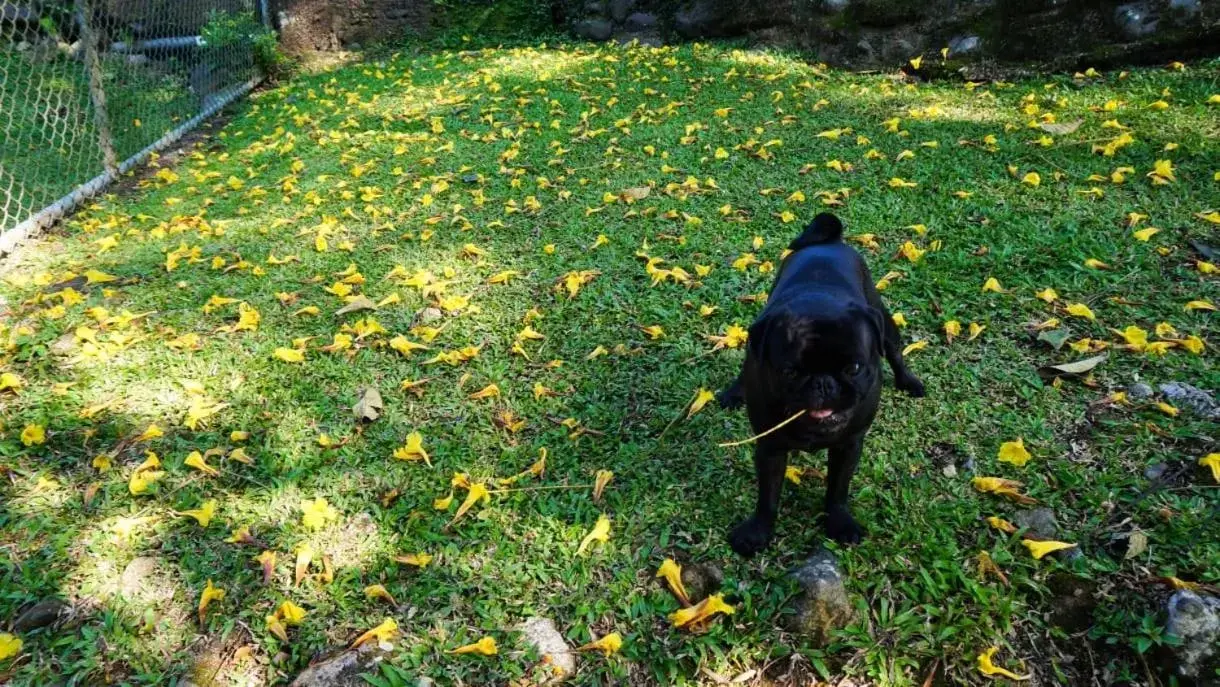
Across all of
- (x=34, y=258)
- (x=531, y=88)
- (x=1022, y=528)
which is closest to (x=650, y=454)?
(x=1022, y=528)

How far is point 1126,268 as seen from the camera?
3811 millimetres

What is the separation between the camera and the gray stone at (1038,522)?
2455 mm

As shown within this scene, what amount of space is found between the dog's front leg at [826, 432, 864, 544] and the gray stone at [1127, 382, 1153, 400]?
54.4 inches

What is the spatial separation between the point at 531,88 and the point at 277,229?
392cm

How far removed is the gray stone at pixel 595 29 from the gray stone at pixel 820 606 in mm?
9542

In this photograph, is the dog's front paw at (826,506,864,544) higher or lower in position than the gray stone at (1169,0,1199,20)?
lower

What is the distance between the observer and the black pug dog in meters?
2.06

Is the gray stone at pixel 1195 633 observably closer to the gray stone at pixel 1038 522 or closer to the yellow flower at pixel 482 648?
the gray stone at pixel 1038 522

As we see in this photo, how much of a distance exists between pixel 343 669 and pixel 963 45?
7.83 metres

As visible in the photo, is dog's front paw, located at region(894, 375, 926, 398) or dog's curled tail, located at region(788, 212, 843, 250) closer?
dog's curled tail, located at region(788, 212, 843, 250)

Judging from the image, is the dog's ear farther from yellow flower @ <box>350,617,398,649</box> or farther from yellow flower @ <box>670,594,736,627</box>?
yellow flower @ <box>350,617,398,649</box>

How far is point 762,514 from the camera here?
2521 mm

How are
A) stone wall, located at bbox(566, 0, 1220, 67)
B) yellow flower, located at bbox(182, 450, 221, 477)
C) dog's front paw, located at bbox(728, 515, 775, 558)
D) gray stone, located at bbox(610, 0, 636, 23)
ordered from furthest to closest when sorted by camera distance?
1. gray stone, located at bbox(610, 0, 636, 23)
2. stone wall, located at bbox(566, 0, 1220, 67)
3. yellow flower, located at bbox(182, 450, 221, 477)
4. dog's front paw, located at bbox(728, 515, 775, 558)

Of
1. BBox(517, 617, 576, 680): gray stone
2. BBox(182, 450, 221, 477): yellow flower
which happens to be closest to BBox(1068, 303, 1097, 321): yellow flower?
BBox(517, 617, 576, 680): gray stone
